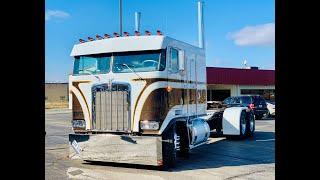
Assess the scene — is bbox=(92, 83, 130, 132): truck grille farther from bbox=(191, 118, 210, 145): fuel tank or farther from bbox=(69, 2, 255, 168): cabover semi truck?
bbox=(191, 118, 210, 145): fuel tank

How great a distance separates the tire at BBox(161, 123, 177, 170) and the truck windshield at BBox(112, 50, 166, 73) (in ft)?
5.13

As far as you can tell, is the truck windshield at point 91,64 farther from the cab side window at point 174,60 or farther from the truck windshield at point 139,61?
the cab side window at point 174,60

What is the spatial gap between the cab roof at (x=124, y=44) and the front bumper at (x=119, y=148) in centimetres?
216

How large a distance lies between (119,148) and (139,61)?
2.16 m

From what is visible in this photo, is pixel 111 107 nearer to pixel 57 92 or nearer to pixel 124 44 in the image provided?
pixel 124 44

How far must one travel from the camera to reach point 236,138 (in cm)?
1625

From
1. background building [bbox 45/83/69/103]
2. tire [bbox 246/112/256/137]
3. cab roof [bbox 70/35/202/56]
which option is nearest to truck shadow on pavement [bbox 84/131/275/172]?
tire [bbox 246/112/256/137]

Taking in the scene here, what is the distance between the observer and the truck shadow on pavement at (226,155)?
1030 centimetres

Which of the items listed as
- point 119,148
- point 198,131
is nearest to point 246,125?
point 198,131

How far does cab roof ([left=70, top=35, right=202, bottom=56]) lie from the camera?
972cm

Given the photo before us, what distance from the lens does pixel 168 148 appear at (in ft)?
31.2

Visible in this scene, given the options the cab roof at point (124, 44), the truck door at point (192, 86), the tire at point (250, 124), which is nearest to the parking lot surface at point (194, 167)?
the truck door at point (192, 86)
